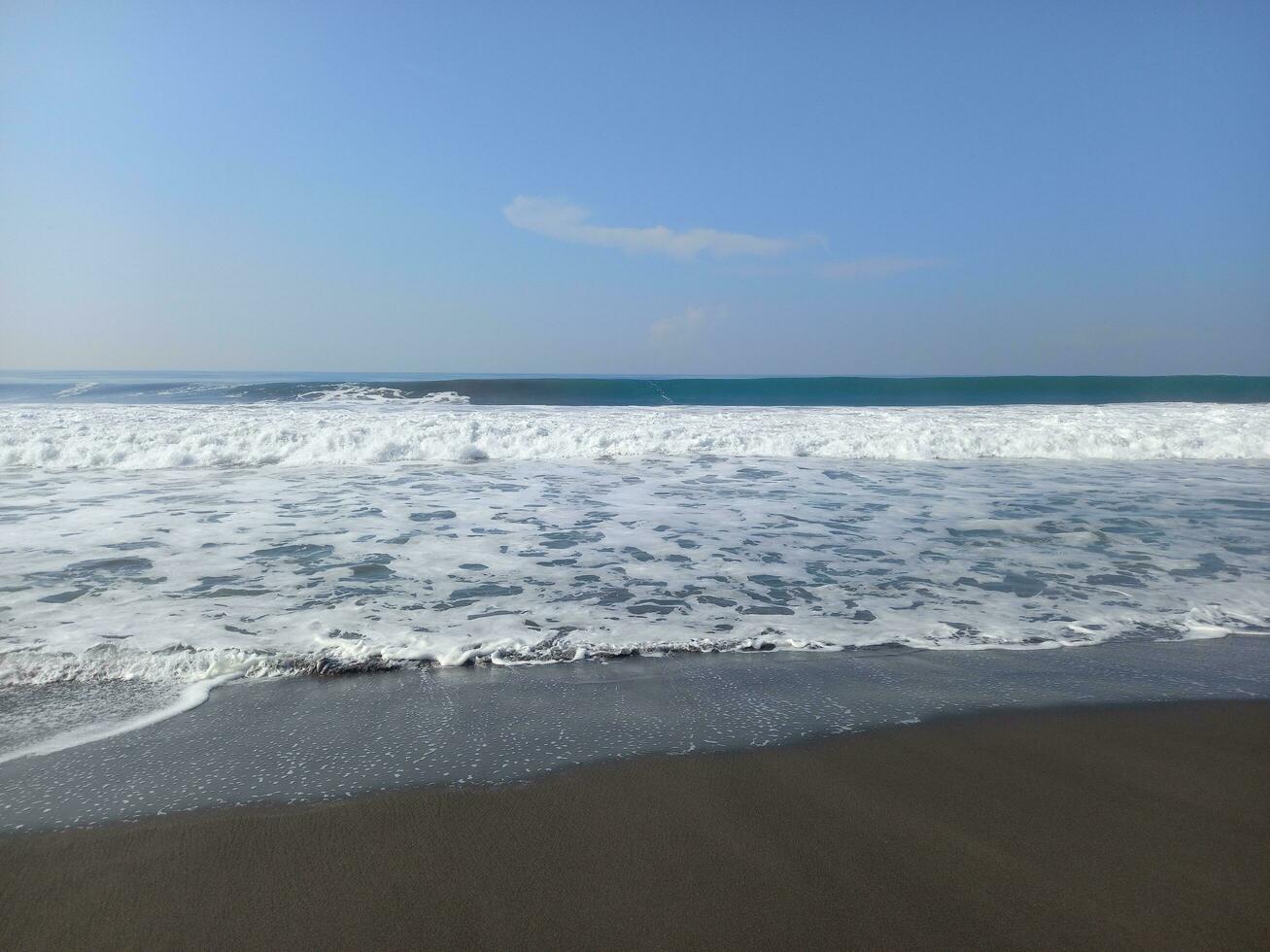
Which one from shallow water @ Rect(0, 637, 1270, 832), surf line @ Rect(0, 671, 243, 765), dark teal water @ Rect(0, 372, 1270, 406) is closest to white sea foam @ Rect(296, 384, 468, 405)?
dark teal water @ Rect(0, 372, 1270, 406)

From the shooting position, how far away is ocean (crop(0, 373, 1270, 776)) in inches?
136

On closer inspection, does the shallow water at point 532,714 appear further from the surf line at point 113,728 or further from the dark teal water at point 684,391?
the dark teal water at point 684,391

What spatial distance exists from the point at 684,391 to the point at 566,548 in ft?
88.8

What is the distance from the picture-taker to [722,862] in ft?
6.17

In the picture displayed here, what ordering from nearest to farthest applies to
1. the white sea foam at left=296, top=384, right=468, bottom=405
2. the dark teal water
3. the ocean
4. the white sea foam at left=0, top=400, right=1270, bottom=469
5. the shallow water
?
the shallow water, the ocean, the white sea foam at left=0, top=400, right=1270, bottom=469, the white sea foam at left=296, top=384, right=468, bottom=405, the dark teal water

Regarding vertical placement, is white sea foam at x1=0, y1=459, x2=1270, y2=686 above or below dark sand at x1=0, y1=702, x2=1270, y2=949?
above

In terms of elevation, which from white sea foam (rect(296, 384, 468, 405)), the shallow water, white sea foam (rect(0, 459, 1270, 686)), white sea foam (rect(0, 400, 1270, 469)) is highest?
white sea foam (rect(296, 384, 468, 405))

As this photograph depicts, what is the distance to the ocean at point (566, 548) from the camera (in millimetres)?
3449

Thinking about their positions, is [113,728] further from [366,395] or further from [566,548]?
[366,395]

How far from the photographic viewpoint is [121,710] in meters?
2.77

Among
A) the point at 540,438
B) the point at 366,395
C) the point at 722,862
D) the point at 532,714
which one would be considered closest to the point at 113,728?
the point at 532,714

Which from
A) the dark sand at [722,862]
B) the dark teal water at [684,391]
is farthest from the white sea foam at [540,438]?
the dark sand at [722,862]

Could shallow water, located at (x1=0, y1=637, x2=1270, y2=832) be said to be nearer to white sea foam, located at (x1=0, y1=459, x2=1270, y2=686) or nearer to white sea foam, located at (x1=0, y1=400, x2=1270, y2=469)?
white sea foam, located at (x1=0, y1=459, x2=1270, y2=686)

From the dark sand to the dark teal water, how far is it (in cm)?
2034
